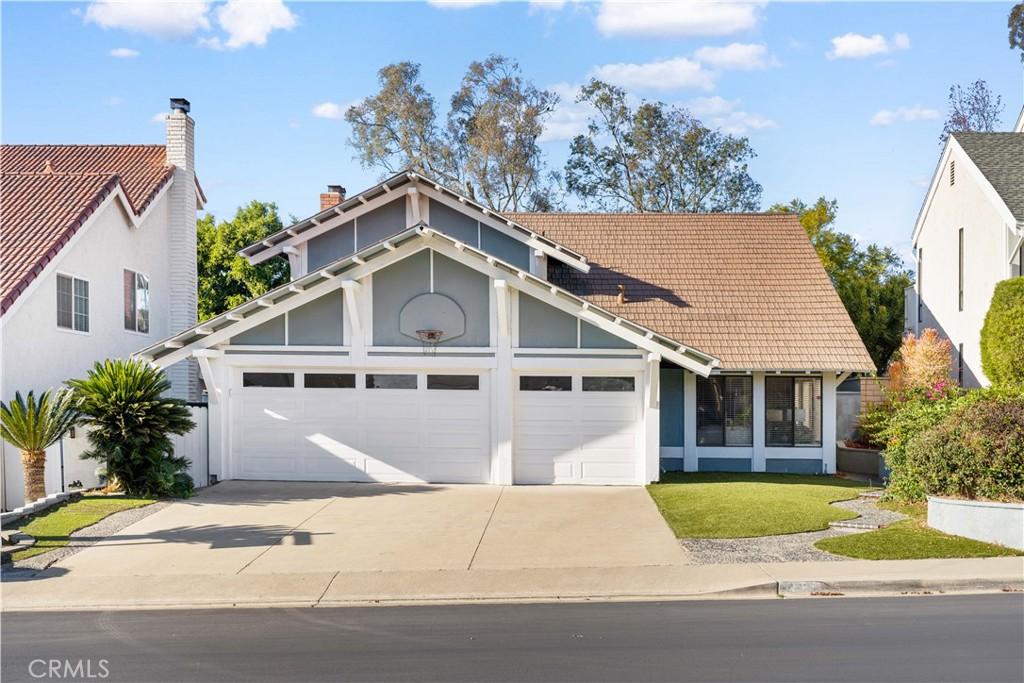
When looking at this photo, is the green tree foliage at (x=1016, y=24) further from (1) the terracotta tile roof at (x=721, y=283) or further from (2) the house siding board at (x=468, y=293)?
(2) the house siding board at (x=468, y=293)

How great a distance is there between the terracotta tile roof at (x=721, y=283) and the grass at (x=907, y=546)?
7.54 m

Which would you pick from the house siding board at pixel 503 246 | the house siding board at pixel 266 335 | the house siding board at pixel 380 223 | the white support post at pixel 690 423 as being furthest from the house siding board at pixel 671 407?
the house siding board at pixel 266 335

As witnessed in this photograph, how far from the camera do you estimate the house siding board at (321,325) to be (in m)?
18.9

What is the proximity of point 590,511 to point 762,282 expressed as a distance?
967 cm

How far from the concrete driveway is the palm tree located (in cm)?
213

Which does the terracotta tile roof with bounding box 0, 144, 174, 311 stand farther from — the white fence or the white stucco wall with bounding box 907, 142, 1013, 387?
the white stucco wall with bounding box 907, 142, 1013, 387

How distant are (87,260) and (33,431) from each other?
6.80 meters

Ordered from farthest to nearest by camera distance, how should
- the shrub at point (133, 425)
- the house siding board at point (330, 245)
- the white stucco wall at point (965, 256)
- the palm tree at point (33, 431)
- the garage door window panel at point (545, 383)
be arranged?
the white stucco wall at point (965, 256)
the house siding board at point (330, 245)
the garage door window panel at point (545, 383)
the shrub at point (133, 425)
the palm tree at point (33, 431)

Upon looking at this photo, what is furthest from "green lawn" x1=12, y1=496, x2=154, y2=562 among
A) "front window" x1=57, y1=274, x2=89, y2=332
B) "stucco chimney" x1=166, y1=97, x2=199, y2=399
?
"stucco chimney" x1=166, y1=97, x2=199, y2=399

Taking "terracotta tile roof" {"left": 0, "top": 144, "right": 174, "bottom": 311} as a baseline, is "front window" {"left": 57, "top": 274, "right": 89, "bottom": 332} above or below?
below

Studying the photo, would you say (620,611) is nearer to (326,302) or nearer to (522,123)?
(326,302)

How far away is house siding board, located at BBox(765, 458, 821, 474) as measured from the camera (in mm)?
21375

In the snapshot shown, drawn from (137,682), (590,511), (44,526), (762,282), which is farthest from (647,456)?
(137,682)

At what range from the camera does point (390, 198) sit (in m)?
21.8
